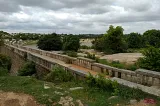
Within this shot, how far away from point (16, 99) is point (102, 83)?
261cm

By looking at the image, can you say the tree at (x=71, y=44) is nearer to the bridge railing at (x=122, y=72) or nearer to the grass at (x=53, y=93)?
the bridge railing at (x=122, y=72)

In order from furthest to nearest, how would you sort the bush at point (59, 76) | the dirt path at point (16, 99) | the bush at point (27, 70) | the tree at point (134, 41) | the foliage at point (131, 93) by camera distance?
1. the tree at point (134, 41)
2. the bush at point (27, 70)
3. the bush at point (59, 76)
4. the foliage at point (131, 93)
5. the dirt path at point (16, 99)

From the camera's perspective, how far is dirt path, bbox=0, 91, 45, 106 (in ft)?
19.2

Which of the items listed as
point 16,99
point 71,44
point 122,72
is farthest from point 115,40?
point 16,99

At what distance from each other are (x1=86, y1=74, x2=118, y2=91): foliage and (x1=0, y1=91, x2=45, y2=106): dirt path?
216cm

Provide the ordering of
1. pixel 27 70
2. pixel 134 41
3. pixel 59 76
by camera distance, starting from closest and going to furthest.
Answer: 1. pixel 59 76
2. pixel 27 70
3. pixel 134 41

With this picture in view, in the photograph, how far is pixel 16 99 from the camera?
241 inches

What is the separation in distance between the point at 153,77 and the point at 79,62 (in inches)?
260

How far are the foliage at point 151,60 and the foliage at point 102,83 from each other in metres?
1.98

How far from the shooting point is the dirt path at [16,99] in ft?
19.2

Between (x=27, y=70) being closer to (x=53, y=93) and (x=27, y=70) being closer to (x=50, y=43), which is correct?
(x=53, y=93)

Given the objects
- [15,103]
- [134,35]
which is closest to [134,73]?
[15,103]

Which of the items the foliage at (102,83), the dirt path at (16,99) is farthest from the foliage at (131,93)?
the dirt path at (16,99)

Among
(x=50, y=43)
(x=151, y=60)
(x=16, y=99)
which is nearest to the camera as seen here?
(x=16, y=99)
